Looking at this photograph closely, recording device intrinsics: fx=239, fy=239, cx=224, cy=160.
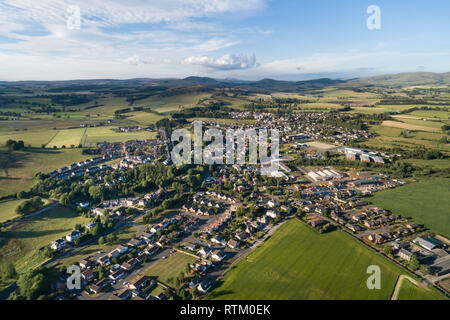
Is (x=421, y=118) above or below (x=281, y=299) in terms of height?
above

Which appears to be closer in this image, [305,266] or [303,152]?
[305,266]

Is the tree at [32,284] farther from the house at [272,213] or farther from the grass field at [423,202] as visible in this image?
the grass field at [423,202]

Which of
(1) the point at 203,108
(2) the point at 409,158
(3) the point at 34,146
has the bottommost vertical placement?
(2) the point at 409,158

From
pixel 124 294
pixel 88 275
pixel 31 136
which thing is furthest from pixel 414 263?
pixel 31 136

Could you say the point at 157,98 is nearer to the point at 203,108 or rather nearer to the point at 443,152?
the point at 203,108

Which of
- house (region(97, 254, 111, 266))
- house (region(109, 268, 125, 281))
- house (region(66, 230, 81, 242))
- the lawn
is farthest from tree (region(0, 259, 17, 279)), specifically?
the lawn

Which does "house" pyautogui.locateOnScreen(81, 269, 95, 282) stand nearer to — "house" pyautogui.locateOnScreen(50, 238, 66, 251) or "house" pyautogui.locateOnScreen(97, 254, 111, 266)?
"house" pyautogui.locateOnScreen(97, 254, 111, 266)

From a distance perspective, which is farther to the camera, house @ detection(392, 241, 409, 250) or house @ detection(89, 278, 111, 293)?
house @ detection(392, 241, 409, 250)

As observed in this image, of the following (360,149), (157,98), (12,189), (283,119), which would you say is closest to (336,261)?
(360,149)
